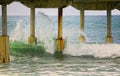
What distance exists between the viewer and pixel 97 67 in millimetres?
20953

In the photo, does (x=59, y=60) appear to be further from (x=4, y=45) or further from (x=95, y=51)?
(x=95, y=51)

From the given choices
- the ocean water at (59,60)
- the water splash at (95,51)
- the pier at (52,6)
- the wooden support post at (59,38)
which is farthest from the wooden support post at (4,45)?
the water splash at (95,51)

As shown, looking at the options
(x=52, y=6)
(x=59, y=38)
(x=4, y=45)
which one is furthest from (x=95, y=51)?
(x=4, y=45)

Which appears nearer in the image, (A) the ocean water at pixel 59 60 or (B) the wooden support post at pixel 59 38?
(A) the ocean water at pixel 59 60

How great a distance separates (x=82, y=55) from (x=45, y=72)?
304 inches

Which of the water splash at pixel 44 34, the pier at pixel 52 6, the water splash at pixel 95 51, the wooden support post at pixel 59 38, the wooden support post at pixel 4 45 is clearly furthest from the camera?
the water splash at pixel 44 34

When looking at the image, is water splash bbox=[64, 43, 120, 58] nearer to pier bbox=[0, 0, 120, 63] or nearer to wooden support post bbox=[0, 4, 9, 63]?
pier bbox=[0, 0, 120, 63]

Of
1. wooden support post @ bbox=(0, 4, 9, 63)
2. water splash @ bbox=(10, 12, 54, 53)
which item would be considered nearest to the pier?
wooden support post @ bbox=(0, 4, 9, 63)

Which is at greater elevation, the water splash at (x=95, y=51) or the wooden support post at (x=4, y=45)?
the wooden support post at (x=4, y=45)

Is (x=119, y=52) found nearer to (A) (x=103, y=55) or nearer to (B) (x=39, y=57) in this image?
(A) (x=103, y=55)

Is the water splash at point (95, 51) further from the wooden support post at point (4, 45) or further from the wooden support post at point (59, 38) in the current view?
the wooden support post at point (4, 45)

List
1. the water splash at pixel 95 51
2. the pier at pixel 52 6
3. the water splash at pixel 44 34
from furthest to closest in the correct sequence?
the water splash at pixel 44 34
the water splash at pixel 95 51
the pier at pixel 52 6

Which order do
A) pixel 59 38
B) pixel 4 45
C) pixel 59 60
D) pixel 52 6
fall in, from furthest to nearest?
pixel 59 38 → pixel 52 6 → pixel 59 60 → pixel 4 45

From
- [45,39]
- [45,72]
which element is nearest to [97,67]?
[45,72]
